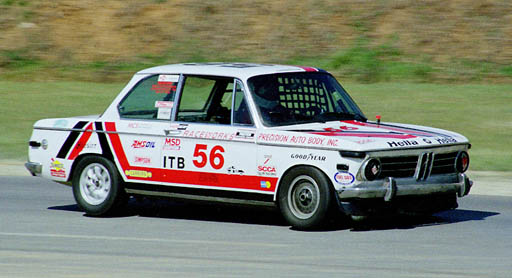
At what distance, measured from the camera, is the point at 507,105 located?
66.8ft

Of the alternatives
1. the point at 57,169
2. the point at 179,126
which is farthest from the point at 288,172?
the point at 57,169

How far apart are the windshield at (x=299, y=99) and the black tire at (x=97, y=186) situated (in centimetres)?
184

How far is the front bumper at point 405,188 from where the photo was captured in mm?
9016

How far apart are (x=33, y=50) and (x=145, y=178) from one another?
17.8m

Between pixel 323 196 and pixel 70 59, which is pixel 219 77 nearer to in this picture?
pixel 323 196

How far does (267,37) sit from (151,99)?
627 inches

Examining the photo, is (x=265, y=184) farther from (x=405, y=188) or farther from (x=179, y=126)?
(x=405, y=188)

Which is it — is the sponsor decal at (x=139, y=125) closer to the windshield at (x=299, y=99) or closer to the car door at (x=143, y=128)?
the car door at (x=143, y=128)

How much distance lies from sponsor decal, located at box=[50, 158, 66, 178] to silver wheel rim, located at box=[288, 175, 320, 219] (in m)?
2.84

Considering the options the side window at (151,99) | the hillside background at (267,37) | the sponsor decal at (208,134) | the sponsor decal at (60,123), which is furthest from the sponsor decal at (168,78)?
the hillside background at (267,37)

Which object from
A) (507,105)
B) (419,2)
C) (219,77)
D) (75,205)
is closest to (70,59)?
(419,2)

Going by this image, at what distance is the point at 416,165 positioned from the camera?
31.0 feet

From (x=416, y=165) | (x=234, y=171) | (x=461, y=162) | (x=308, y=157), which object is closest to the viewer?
(x=308, y=157)

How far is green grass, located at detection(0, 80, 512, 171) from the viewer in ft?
58.9
